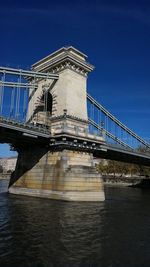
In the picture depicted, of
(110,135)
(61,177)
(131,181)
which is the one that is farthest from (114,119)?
(131,181)

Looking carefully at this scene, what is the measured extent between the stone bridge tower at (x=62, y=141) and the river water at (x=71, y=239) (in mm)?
9019

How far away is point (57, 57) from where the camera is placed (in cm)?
4244

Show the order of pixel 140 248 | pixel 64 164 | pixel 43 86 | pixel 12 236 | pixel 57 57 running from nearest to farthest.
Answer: pixel 140 248
pixel 12 236
pixel 64 164
pixel 57 57
pixel 43 86

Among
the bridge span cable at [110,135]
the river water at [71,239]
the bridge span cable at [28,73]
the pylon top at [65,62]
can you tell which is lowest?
the river water at [71,239]

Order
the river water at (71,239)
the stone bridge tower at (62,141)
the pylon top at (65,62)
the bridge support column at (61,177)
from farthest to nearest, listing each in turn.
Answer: the pylon top at (65,62), the stone bridge tower at (62,141), the bridge support column at (61,177), the river water at (71,239)

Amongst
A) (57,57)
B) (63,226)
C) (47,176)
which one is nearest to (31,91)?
(57,57)

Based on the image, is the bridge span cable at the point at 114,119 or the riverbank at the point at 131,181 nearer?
the bridge span cable at the point at 114,119

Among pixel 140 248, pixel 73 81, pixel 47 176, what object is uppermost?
pixel 73 81

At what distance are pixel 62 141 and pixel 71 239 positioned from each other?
20986 mm

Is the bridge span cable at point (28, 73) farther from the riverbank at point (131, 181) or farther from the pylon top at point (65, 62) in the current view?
the riverbank at point (131, 181)

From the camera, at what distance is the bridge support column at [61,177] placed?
118 feet

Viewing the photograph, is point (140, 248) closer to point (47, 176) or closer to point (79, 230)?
point (79, 230)

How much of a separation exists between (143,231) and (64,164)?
57.9 ft

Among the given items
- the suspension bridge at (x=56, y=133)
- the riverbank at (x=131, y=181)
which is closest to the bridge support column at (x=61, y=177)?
the suspension bridge at (x=56, y=133)
